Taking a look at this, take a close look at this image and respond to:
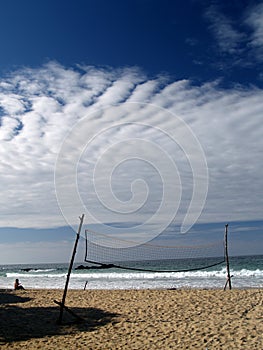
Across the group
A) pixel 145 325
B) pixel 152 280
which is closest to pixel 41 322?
pixel 145 325

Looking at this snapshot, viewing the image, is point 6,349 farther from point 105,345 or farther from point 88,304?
→ point 88,304

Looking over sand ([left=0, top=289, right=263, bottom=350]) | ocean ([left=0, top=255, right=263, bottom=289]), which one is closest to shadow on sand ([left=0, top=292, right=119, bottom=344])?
sand ([left=0, top=289, right=263, bottom=350])

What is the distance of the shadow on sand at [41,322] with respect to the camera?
359 inches

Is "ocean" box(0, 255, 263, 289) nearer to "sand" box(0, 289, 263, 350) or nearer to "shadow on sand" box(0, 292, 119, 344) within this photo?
"sand" box(0, 289, 263, 350)

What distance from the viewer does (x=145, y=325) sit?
379 inches

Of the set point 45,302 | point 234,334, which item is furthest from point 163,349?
point 45,302

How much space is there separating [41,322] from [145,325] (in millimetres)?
3014

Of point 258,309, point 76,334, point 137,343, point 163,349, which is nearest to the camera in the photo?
point 163,349

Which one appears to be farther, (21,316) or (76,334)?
(21,316)

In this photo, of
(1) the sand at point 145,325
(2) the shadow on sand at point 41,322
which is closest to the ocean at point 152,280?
(1) the sand at point 145,325

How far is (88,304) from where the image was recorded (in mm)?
13727

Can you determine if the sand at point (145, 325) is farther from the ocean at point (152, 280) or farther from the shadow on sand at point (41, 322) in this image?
the ocean at point (152, 280)

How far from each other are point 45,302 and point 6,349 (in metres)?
7.20

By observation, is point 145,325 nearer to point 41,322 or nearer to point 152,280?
point 41,322
